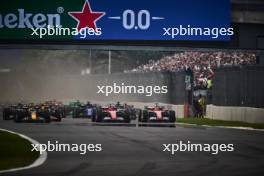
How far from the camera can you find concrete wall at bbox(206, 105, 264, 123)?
99.6ft

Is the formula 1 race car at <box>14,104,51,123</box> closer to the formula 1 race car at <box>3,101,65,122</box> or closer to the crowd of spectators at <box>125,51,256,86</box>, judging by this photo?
the formula 1 race car at <box>3,101,65,122</box>

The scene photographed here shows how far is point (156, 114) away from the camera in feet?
97.1

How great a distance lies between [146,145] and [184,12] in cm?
729

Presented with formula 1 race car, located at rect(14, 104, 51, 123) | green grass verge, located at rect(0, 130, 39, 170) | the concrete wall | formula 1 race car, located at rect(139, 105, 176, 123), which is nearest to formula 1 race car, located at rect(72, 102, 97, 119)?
formula 1 race car, located at rect(14, 104, 51, 123)

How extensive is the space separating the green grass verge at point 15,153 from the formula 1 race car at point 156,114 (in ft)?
28.7

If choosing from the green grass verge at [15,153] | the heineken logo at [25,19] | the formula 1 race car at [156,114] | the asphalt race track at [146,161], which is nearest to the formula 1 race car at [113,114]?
the formula 1 race car at [156,114]

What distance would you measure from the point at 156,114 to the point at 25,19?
27.0ft

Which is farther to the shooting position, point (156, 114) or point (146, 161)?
point (156, 114)

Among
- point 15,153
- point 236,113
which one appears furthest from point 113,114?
point 15,153

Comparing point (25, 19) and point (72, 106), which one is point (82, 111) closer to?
point (72, 106)

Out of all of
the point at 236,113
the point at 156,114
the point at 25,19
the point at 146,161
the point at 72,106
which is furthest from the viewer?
the point at 72,106

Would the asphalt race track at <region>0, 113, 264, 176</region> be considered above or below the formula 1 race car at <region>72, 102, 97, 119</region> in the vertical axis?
below

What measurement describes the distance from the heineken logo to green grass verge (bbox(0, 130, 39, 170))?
12.8 feet

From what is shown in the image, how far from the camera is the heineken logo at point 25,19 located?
23.4 metres
